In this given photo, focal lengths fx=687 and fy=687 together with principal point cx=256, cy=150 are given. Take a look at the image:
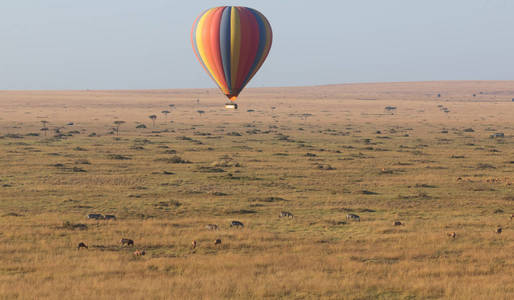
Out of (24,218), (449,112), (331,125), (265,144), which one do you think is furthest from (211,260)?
(449,112)

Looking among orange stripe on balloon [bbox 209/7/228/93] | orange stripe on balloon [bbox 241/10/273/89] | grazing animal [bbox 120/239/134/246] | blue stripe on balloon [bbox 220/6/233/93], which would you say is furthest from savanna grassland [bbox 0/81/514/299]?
orange stripe on balloon [bbox 241/10/273/89]

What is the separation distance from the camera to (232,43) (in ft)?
151

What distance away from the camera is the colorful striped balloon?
4622cm

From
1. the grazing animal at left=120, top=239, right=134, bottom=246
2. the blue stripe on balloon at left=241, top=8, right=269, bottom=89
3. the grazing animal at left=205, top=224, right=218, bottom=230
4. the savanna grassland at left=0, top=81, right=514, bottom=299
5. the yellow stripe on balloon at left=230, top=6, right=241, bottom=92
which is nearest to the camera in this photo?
the savanna grassland at left=0, top=81, right=514, bottom=299

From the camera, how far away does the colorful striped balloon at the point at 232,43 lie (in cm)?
4622

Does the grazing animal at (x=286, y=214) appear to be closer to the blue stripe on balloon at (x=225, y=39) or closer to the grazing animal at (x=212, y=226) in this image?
the grazing animal at (x=212, y=226)

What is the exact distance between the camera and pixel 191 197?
1444 inches

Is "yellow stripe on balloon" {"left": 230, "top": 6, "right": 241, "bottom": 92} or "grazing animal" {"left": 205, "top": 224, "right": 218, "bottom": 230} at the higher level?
"yellow stripe on balloon" {"left": 230, "top": 6, "right": 241, "bottom": 92}

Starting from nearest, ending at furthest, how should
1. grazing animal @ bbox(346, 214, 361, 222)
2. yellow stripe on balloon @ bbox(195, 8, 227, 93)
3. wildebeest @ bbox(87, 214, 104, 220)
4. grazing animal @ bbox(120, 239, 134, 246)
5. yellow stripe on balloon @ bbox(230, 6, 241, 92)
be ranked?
grazing animal @ bbox(120, 239, 134, 246) < wildebeest @ bbox(87, 214, 104, 220) < grazing animal @ bbox(346, 214, 361, 222) < yellow stripe on balloon @ bbox(230, 6, 241, 92) < yellow stripe on balloon @ bbox(195, 8, 227, 93)

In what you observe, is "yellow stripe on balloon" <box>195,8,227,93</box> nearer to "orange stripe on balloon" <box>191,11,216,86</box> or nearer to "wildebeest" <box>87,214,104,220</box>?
"orange stripe on balloon" <box>191,11,216,86</box>

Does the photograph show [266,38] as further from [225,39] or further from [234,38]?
[225,39]

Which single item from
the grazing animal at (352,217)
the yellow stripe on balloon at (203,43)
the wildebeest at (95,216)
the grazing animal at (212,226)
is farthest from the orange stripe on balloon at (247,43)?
the grazing animal at (212,226)

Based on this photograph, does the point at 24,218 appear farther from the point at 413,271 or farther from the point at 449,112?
the point at 449,112

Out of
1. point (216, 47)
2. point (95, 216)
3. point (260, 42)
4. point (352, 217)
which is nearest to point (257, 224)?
point (352, 217)
